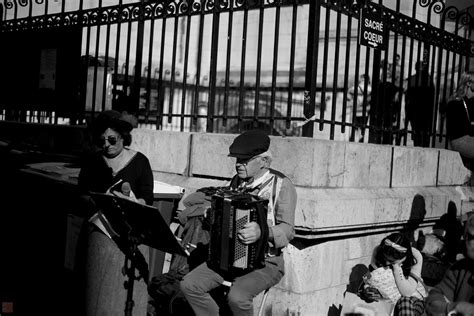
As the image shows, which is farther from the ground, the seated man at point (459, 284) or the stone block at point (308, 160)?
the stone block at point (308, 160)

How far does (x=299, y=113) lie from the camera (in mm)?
14820

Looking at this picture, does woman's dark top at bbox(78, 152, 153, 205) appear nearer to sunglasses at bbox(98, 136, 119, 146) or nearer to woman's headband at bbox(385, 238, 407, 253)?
sunglasses at bbox(98, 136, 119, 146)

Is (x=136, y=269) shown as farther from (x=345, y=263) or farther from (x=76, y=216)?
(x=345, y=263)

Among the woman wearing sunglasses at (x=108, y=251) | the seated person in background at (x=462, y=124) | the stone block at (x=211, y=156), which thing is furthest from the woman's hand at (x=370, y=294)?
the woman wearing sunglasses at (x=108, y=251)

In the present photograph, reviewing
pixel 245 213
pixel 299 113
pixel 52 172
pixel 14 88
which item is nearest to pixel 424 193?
pixel 245 213

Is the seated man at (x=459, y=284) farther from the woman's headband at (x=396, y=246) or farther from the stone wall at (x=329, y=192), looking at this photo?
the stone wall at (x=329, y=192)

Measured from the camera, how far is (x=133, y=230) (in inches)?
157

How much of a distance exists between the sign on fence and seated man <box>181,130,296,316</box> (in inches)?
76.5

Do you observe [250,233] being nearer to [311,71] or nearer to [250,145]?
[250,145]

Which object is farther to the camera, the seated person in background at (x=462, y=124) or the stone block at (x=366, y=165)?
the stone block at (x=366, y=165)

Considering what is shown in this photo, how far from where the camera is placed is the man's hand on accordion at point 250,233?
160 inches

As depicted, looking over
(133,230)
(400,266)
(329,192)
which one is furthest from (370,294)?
(133,230)

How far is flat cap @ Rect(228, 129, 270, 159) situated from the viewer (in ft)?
15.0

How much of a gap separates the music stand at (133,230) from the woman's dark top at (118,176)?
561 millimetres
